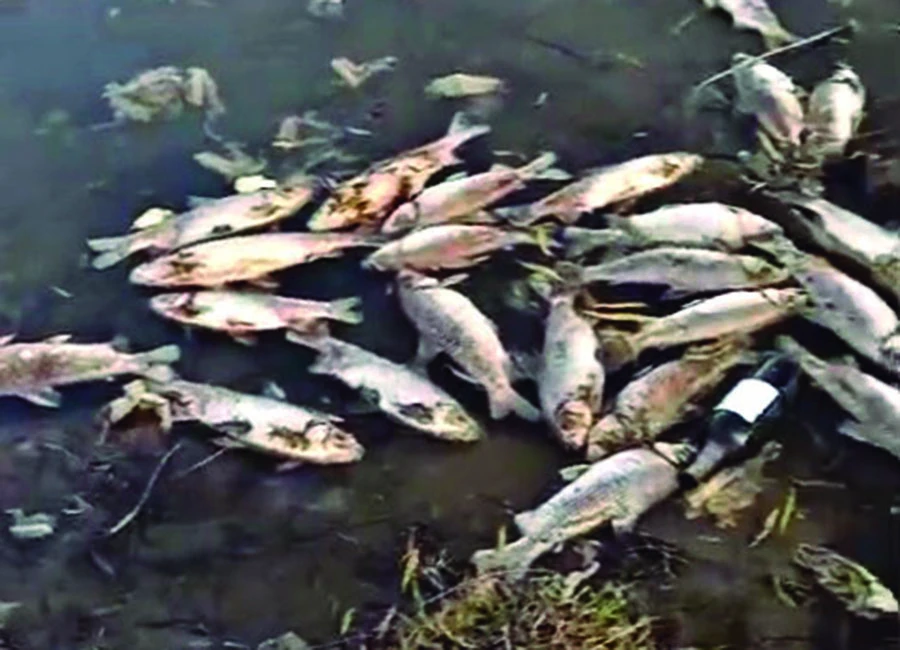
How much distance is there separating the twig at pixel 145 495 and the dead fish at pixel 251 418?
79 millimetres

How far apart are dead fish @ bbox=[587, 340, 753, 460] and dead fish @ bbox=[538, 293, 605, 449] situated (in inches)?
1.6

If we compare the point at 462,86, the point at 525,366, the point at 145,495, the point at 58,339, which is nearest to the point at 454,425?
the point at 525,366

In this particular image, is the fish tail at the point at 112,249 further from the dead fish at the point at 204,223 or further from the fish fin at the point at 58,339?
the fish fin at the point at 58,339

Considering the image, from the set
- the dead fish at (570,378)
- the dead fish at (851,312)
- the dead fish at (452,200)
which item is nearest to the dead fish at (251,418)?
the dead fish at (570,378)

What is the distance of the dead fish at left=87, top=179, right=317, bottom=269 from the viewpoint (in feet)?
14.4

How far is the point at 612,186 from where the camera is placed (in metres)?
4.38

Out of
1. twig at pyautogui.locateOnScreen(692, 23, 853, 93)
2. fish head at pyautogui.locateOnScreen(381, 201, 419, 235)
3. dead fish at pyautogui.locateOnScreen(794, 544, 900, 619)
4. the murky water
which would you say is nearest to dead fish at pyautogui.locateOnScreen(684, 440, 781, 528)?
the murky water

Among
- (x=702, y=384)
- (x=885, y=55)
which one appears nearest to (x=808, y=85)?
(x=885, y=55)

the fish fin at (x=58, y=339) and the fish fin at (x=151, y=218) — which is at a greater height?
the fish fin at (x=151, y=218)

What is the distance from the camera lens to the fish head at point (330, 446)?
3812mm

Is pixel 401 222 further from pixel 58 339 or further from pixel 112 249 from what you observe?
pixel 58 339

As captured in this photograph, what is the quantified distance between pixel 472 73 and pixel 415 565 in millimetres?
1891

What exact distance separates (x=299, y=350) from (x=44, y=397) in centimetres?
63

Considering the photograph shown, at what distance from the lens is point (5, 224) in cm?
463
